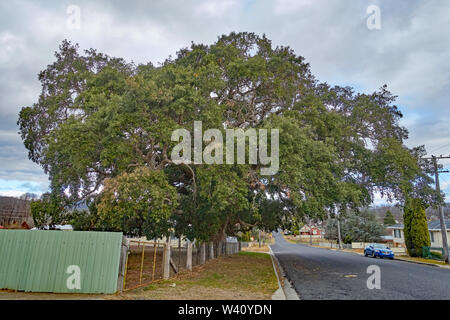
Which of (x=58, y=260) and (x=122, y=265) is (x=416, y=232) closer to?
(x=122, y=265)

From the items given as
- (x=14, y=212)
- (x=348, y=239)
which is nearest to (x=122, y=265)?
(x=14, y=212)

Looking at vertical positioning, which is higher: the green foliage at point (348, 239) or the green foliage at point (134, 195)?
the green foliage at point (134, 195)

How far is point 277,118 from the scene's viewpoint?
12703mm

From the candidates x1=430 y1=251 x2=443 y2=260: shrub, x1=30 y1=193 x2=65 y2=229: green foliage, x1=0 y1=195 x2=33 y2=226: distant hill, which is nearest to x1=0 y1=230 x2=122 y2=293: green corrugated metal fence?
x1=30 y1=193 x2=65 y2=229: green foliage

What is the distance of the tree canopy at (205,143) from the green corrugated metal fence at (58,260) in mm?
1986

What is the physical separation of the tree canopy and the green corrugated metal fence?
199cm

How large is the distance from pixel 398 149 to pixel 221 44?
11.4m

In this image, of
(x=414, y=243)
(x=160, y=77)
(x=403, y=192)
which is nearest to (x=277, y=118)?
(x=160, y=77)

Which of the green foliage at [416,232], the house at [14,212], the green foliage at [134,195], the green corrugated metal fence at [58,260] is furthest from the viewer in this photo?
the house at [14,212]

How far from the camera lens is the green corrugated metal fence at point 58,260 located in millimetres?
8422

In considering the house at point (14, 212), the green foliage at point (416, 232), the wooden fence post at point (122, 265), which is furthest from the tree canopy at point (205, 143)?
the house at point (14, 212)

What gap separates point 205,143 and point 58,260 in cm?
690

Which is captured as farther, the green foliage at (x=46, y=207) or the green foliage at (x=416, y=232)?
the green foliage at (x=416, y=232)

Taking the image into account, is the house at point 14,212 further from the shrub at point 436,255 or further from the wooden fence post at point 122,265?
the shrub at point 436,255
